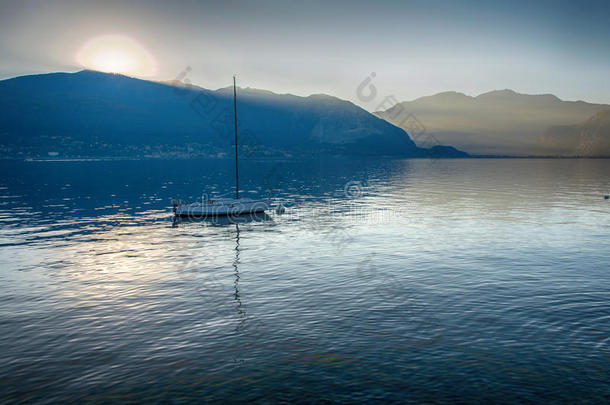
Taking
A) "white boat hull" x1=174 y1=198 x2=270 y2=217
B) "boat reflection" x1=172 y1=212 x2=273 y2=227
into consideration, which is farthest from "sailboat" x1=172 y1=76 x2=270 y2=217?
"boat reflection" x1=172 y1=212 x2=273 y2=227

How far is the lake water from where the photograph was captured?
15352 mm

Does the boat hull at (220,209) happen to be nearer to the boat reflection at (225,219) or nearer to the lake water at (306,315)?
the boat reflection at (225,219)

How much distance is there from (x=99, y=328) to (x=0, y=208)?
204 feet

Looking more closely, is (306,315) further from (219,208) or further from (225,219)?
(219,208)

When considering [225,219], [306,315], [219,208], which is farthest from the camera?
[219,208]

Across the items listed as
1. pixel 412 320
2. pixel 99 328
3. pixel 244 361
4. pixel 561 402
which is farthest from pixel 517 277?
pixel 99 328

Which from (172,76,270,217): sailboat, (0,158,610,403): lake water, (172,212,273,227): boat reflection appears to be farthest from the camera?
(172,76,270,217): sailboat

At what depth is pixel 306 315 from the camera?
22.2m

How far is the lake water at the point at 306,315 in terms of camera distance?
1535 centimetres

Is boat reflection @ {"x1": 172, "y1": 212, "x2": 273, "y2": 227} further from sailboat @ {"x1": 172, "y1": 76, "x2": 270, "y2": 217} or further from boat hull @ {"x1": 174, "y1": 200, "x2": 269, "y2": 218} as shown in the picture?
sailboat @ {"x1": 172, "y1": 76, "x2": 270, "y2": 217}

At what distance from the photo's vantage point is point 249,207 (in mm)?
65000

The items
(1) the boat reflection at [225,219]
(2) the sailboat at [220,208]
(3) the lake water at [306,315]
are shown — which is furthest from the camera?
(2) the sailboat at [220,208]

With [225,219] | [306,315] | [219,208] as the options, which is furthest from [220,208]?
[306,315]

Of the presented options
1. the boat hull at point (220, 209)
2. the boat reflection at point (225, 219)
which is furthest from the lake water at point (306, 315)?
the boat hull at point (220, 209)
